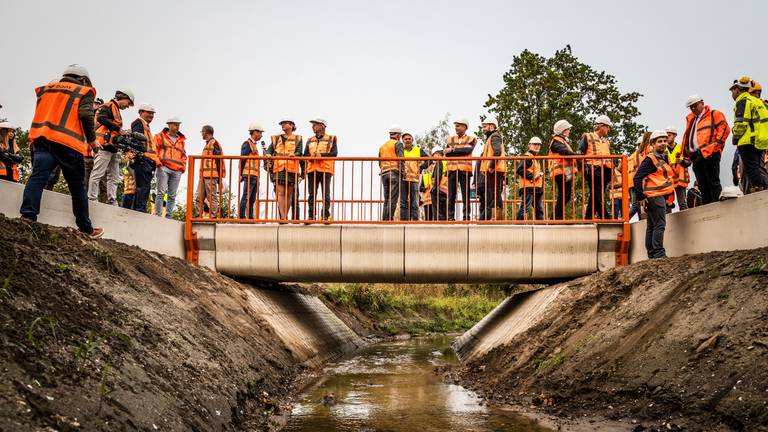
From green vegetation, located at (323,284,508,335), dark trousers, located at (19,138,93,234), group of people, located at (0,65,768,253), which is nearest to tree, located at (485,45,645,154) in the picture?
green vegetation, located at (323,284,508,335)

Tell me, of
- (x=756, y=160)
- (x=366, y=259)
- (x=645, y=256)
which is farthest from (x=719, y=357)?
(x=366, y=259)

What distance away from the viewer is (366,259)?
11.2m

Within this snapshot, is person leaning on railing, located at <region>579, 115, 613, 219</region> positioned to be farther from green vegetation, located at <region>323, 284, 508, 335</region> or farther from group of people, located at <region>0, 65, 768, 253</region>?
green vegetation, located at <region>323, 284, 508, 335</region>

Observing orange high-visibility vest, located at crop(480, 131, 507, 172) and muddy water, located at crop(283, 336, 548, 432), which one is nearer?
muddy water, located at crop(283, 336, 548, 432)

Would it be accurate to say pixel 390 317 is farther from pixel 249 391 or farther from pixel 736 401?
pixel 736 401

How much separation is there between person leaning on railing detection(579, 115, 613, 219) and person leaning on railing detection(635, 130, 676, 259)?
1.34 metres

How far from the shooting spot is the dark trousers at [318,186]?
11516 mm

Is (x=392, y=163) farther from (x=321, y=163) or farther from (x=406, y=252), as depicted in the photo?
(x=406, y=252)

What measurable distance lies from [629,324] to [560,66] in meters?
25.4

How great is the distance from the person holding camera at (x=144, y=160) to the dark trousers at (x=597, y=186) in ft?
24.9

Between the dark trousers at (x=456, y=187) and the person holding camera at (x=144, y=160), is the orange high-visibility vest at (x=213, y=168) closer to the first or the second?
the person holding camera at (x=144, y=160)

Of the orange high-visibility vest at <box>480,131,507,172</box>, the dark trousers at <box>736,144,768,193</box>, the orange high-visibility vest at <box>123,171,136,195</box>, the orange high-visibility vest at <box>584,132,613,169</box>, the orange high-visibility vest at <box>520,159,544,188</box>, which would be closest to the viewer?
the dark trousers at <box>736,144,768,193</box>

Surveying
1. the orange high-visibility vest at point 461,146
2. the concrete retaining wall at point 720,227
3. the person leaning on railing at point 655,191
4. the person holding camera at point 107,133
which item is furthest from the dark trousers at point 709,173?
the person holding camera at point 107,133

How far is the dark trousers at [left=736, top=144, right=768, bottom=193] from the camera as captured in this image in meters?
8.28
